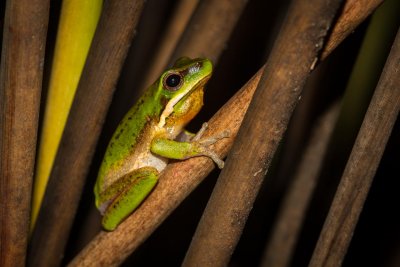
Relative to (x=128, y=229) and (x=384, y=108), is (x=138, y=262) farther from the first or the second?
(x=384, y=108)

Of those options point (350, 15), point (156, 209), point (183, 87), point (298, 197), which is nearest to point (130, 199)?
point (156, 209)

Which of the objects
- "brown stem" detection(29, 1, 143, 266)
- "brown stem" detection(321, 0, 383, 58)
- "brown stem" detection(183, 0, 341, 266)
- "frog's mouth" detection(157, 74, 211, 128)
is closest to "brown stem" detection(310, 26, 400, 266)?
"brown stem" detection(321, 0, 383, 58)

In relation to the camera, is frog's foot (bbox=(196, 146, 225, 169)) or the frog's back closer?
frog's foot (bbox=(196, 146, 225, 169))

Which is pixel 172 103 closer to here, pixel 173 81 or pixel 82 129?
pixel 173 81

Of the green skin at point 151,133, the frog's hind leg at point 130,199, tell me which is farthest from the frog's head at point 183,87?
the frog's hind leg at point 130,199

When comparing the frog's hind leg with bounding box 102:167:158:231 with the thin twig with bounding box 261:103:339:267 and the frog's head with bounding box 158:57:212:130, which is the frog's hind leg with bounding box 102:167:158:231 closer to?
the frog's head with bounding box 158:57:212:130

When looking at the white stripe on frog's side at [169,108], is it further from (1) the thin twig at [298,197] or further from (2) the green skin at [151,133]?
(1) the thin twig at [298,197]
